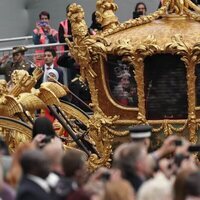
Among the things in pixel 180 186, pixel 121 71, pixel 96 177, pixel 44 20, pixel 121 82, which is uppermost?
pixel 180 186

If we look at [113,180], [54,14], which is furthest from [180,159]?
[54,14]

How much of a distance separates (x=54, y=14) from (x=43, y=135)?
53.2ft

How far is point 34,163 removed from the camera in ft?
59.8

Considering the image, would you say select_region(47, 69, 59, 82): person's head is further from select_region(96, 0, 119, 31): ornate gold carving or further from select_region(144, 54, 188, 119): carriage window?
select_region(144, 54, 188, 119): carriage window

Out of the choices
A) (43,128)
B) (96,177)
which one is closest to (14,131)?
(43,128)

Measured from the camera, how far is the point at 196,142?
26.4 metres

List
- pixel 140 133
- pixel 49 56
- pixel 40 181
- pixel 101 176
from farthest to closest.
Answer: pixel 49 56 < pixel 140 133 < pixel 101 176 < pixel 40 181

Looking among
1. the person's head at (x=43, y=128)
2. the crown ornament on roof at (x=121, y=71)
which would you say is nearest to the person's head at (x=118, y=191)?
the person's head at (x=43, y=128)

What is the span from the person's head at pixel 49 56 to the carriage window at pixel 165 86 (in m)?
5.89

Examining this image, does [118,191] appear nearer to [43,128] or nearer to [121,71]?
[43,128]

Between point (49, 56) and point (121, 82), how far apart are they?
579 centimetres

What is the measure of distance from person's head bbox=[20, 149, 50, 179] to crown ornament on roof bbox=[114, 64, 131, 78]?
826 cm

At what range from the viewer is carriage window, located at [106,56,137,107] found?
2648 centimetres

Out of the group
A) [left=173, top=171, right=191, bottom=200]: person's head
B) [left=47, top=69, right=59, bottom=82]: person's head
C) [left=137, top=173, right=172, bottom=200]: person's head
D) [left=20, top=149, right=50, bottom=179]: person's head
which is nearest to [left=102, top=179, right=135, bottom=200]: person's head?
[left=137, top=173, right=172, bottom=200]: person's head
